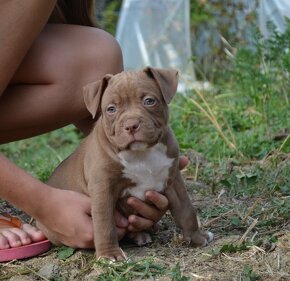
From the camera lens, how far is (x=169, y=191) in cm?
320

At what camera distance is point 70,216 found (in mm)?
3107

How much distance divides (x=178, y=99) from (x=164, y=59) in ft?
6.68

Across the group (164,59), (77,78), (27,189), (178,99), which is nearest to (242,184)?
(77,78)

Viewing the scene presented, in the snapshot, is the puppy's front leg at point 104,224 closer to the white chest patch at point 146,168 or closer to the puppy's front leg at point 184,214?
the white chest patch at point 146,168

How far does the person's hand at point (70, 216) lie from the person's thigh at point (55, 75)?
593mm

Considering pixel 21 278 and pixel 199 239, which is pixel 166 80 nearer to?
pixel 199 239

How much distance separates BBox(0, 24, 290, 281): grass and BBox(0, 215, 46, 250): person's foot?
24 cm

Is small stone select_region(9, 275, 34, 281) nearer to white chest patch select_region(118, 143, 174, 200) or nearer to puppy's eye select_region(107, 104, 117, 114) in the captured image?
white chest patch select_region(118, 143, 174, 200)

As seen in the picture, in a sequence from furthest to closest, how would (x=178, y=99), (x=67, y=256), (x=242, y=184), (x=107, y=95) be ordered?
(x=178, y=99)
(x=242, y=184)
(x=67, y=256)
(x=107, y=95)

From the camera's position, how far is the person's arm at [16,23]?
3195 mm

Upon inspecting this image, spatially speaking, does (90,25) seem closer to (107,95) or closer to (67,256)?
(107,95)

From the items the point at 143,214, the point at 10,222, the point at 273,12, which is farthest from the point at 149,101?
the point at 273,12

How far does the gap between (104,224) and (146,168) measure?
298mm

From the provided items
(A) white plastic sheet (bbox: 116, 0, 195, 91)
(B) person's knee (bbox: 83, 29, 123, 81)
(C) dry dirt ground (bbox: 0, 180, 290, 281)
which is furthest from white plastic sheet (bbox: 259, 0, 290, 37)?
(C) dry dirt ground (bbox: 0, 180, 290, 281)
